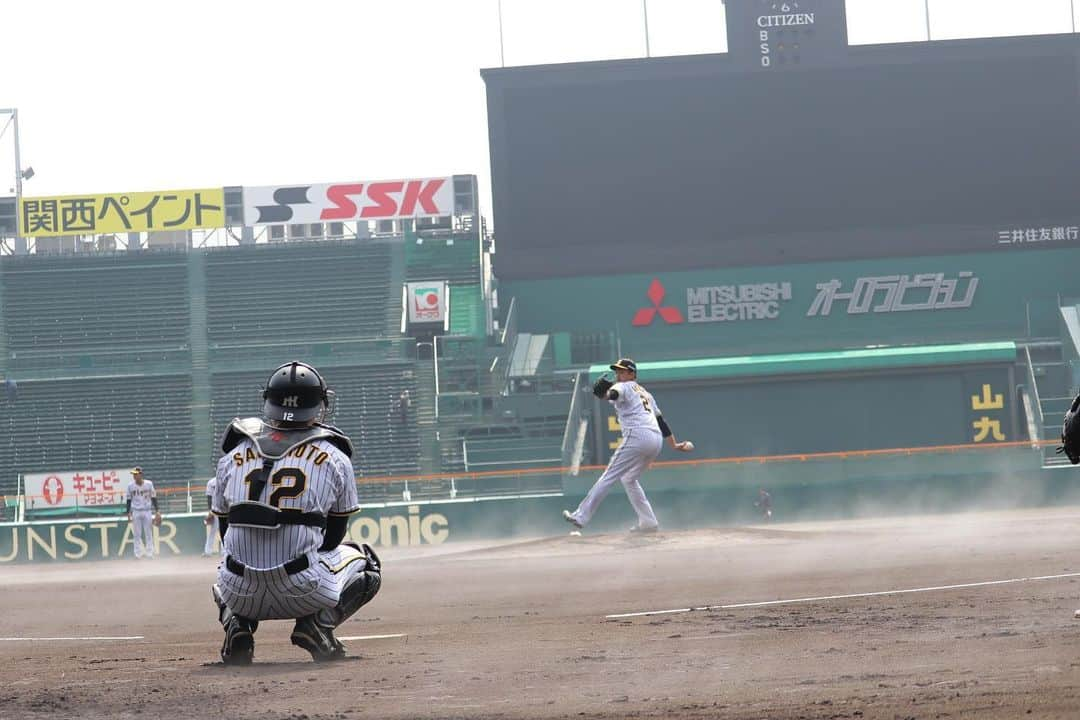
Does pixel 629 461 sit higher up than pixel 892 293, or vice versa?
pixel 892 293

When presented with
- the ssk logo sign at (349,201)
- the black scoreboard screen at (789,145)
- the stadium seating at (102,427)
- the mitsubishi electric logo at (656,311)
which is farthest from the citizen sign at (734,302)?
the stadium seating at (102,427)

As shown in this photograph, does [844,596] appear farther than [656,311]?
No

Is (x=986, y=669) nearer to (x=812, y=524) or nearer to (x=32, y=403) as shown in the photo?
(x=812, y=524)

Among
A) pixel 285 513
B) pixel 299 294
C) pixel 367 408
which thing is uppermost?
pixel 299 294

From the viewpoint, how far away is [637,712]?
5.18 m

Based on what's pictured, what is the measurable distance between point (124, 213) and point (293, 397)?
37.1 m

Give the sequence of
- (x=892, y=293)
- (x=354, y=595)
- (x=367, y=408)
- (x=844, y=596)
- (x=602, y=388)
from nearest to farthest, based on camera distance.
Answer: (x=354, y=595) < (x=844, y=596) < (x=602, y=388) < (x=892, y=293) < (x=367, y=408)

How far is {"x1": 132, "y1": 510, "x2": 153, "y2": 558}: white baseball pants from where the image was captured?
26188 mm

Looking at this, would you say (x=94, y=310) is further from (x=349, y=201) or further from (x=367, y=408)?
(x=367, y=408)

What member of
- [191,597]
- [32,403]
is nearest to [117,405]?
[32,403]

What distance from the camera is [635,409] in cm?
1580

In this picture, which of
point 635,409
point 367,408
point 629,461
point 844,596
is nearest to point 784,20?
point 367,408

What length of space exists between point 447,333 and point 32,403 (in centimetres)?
1061

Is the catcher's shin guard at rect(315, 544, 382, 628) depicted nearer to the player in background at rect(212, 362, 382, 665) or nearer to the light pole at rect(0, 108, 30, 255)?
the player in background at rect(212, 362, 382, 665)
